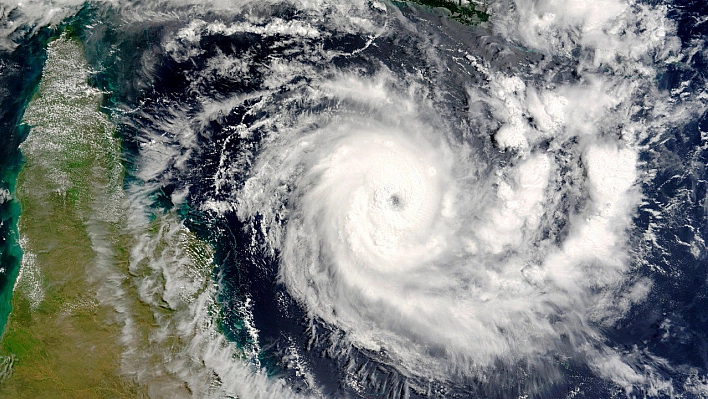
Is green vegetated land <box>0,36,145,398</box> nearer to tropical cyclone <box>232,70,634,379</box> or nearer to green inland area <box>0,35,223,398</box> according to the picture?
green inland area <box>0,35,223,398</box>

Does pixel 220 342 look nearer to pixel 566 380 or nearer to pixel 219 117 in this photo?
pixel 219 117

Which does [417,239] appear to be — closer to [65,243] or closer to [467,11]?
[467,11]

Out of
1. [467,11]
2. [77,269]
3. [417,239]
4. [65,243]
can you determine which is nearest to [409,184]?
[417,239]

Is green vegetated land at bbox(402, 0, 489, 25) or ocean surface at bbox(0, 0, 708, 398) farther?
green vegetated land at bbox(402, 0, 489, 25)

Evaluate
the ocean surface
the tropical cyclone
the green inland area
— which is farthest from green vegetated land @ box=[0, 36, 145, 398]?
the tropical cyclone

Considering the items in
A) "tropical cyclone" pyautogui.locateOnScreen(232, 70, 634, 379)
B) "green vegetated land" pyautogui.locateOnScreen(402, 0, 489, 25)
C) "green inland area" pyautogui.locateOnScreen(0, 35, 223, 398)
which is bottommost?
"green inland area" pyautogui.locateOnScreen(0, 35, 223, 398)
